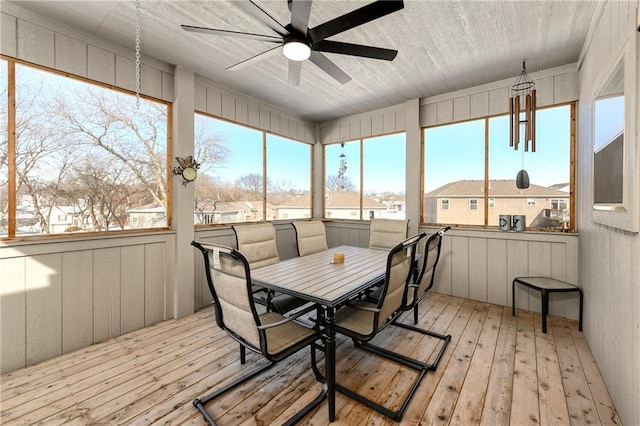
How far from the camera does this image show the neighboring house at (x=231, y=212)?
140 inches

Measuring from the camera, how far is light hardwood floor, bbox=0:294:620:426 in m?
1.72

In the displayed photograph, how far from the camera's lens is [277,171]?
4.60 meters

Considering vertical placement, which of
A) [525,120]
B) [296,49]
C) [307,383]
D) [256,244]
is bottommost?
[307,383]

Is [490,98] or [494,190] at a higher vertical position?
[490,98]

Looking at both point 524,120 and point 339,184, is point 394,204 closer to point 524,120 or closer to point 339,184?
point 339,184

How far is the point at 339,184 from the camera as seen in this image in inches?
202

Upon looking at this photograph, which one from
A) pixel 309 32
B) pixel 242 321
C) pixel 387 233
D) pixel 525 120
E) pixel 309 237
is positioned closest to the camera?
pixel 242 321

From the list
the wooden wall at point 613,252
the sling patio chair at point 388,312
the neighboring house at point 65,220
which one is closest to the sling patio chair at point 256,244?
the sling patio chair at point 388,312

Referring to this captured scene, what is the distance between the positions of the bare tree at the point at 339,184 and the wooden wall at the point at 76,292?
2.95 m

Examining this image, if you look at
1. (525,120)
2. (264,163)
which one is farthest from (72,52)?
(525,120)

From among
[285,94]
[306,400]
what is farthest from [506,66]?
[306,400]

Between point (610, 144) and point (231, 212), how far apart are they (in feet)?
12.6

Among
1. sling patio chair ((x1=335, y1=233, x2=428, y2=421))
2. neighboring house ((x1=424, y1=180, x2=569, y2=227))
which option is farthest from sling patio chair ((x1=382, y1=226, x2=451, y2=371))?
neighboring house ((x1=424, y1=180, x2=569, y2=227))

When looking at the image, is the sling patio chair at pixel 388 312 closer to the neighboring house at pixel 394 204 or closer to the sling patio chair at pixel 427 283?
the sling patio chair at pixel 427 283
